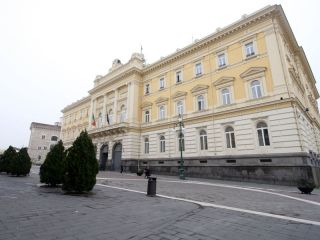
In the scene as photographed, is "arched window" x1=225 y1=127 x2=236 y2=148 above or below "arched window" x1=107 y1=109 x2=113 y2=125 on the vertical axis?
below

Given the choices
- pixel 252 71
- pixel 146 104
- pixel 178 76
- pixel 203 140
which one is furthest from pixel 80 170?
pixel 146 104

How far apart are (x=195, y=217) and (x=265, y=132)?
15.7m

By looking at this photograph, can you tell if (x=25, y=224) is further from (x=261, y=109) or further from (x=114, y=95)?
(x=114, y=95)

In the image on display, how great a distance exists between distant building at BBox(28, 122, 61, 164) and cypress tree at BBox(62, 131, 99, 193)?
67.8 m

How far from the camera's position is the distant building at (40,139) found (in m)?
69.4

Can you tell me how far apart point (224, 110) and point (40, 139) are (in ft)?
227

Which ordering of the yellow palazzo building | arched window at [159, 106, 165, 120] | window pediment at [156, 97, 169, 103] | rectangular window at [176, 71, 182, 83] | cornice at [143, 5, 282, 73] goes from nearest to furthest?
the yellow palazzo building < cornice at [143, 5, 282, 73] < rectangular window at [176, 71, 182, 83] < window pediment at [156, 97, 169, 103] < arched window at [159, 106, 165, 120]

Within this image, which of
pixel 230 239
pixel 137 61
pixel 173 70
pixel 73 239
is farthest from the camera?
pixel 137 61

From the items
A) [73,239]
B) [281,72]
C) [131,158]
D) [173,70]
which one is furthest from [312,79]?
[73,239]

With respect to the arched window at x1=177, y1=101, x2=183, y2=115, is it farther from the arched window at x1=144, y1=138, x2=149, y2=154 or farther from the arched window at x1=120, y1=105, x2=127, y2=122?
the arched window at x1=120, y1=105, x2=127, y2=122

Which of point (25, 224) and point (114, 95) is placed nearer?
point (25, 224)

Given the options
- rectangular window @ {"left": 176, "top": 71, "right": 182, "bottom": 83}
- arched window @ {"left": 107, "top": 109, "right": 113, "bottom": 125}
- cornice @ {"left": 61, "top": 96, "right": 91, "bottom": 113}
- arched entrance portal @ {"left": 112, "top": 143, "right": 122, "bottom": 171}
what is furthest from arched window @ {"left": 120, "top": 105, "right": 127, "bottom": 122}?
cornice @ {"left": 61, "top": 96, "right": 91, "bottom": 113}

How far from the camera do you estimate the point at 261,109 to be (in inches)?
763

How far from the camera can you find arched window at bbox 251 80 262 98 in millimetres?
20147
